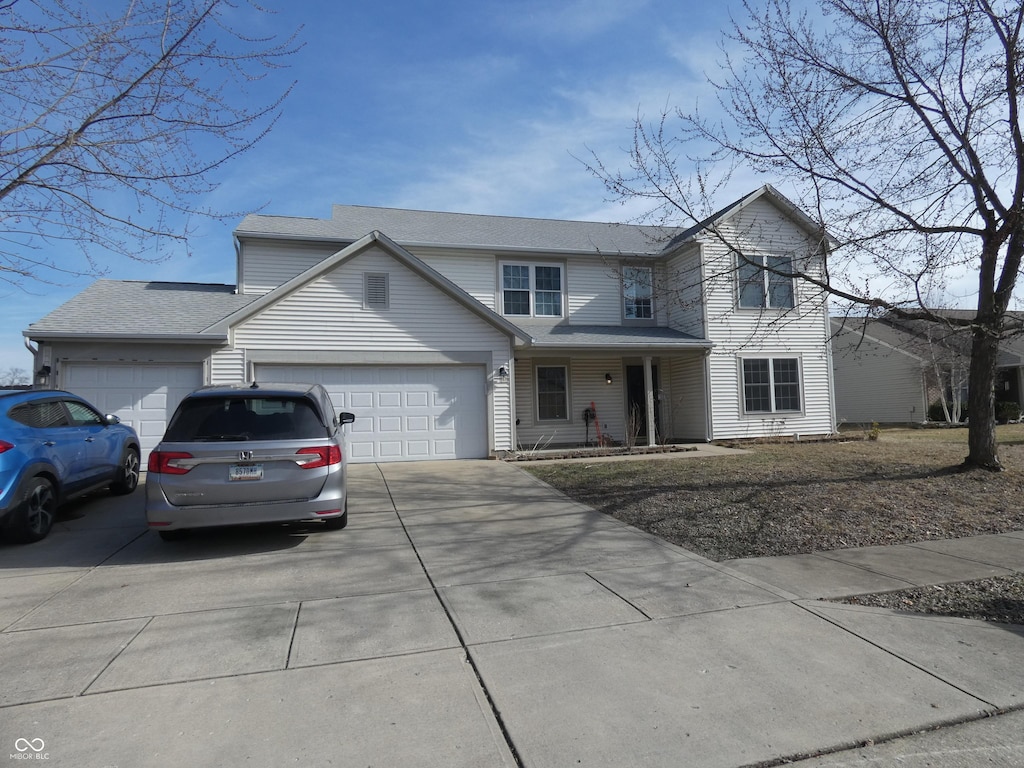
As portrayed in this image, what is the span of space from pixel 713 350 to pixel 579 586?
42.9ft

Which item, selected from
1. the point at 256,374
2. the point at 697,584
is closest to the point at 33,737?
the point at 697,584

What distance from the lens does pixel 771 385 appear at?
57.1 ft

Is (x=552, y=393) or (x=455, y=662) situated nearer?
(x=455, y=662)

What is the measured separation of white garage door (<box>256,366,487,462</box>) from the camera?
1301cm

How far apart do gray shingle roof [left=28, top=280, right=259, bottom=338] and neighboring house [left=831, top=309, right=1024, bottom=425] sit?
22597mm

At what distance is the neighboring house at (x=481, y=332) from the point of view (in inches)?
488

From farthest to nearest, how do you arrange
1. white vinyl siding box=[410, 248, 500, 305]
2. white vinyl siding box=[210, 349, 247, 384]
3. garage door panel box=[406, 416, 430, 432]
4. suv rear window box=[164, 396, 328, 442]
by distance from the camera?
white vinyl siding box=[410, 248, 500, 305]
garage door panel box=[406, 416, 430, 432]
white vinyl siding box=[210, 349, 247, 384]
suv rear window box=[164, 396, 328, 442]

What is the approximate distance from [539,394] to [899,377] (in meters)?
19.6

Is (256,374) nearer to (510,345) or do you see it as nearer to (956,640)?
(510,345)

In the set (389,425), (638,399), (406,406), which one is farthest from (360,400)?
(638,399)

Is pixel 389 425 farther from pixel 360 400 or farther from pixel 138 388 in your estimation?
pixel 138 388

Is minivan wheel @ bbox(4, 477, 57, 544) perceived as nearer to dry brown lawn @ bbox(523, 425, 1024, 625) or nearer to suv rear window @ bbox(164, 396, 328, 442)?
suv rear window @ bbox(164, 396, 328, 442)

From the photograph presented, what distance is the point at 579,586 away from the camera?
16.7 ft

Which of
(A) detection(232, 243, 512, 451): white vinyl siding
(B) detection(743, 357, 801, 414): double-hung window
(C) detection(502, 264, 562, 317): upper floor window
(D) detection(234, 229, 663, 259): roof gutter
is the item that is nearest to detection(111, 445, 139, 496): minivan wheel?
(A) detection(232, 243, 512, 451): white vinyl siding
